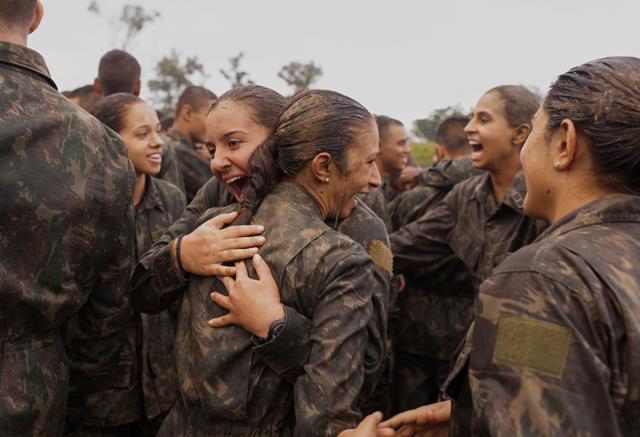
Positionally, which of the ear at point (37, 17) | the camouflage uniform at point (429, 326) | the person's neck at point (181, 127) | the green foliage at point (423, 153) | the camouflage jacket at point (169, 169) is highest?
the ear at point (37, 17)

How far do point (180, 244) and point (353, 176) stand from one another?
65 cm

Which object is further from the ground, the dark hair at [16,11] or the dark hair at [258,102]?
the dark hair at [16,11]

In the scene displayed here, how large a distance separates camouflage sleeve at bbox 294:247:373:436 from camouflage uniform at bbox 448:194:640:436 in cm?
41

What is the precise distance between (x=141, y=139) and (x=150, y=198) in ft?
1.19

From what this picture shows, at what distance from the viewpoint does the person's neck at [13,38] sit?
217 centimetres

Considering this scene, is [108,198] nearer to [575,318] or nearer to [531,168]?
[531,168]

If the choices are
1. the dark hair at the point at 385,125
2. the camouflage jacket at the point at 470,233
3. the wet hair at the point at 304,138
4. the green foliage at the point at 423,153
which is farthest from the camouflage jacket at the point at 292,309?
the green foliage at the point at 423,153

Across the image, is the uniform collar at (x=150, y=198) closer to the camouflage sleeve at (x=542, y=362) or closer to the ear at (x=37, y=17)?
the ear at (x=37, y=17)

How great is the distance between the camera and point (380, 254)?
253 centimetres

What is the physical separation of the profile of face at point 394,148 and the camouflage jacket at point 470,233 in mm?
2315

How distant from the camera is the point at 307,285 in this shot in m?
1.94

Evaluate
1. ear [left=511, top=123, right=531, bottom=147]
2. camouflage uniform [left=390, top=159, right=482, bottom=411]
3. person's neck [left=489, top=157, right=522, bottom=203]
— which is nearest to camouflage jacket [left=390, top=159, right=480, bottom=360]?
camouflage uniform [left=390, top=159, right=482, bottom=411]

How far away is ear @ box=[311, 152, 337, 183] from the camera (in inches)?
82.9

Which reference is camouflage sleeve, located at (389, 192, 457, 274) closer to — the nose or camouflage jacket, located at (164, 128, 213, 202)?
the nose
